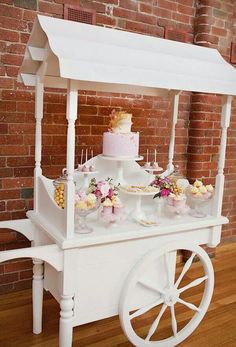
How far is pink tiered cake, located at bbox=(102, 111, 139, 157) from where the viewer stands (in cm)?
231

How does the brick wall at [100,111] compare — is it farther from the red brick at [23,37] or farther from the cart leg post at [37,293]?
the cart leg post at [37,293]

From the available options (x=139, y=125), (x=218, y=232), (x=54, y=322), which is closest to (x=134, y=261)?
(x=218, y=232)

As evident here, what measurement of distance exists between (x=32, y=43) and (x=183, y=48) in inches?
34.3

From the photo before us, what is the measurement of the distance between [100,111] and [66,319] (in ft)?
5.41

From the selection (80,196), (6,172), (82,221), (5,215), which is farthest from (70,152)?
(5,215)

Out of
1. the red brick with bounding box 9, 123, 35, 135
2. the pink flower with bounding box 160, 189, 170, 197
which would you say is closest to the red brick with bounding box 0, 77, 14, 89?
the red brick with bounding box 9, 123, 35, 135

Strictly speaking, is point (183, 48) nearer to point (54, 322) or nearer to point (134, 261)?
point (134, 261)

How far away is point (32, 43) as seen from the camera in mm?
1990

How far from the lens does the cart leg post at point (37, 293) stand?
2.27m

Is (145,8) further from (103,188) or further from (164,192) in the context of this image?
(103,188)

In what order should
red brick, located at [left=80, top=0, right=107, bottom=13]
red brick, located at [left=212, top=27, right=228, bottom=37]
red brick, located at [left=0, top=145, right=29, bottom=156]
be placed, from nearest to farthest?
1. red brick, located at [left=0, top=145, right=29, bottom=156]
2. red brick, located at [left=80, top=0, right=107, bottom=13]
3. red brick, located at [left=212, top=27, right=228, bottom=37]

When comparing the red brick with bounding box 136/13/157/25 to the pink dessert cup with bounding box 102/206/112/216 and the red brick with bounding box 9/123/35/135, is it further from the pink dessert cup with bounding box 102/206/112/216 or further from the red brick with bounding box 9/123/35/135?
the pink dessert cup with bounding box 102/206/112/216

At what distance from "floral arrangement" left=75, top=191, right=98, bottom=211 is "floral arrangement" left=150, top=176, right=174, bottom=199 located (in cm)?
47

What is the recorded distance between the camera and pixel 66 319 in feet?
6.07
